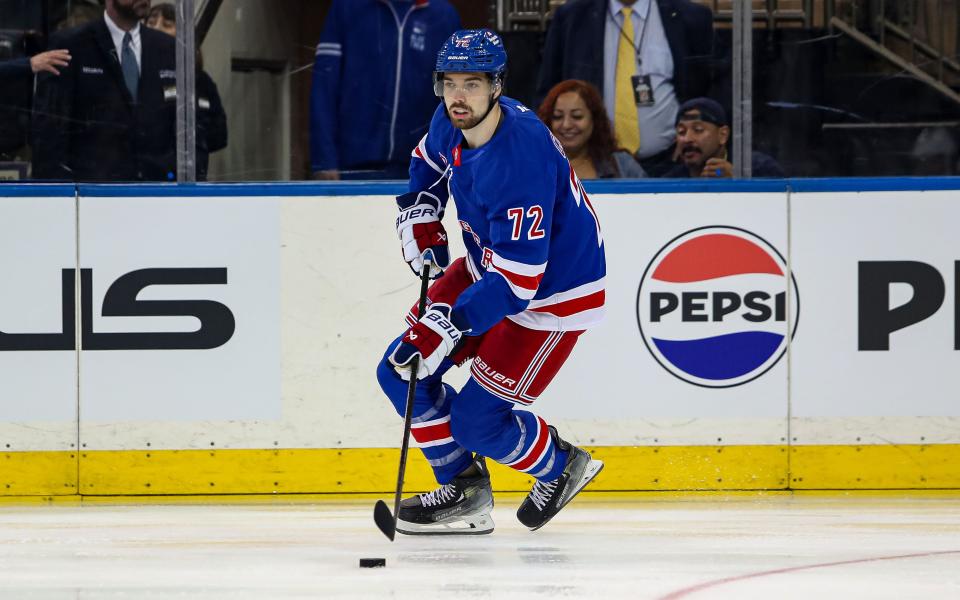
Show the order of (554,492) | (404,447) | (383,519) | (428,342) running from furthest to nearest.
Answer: (554,492) < (404,447) < (383,519) < (428,342)

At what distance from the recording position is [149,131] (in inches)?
179

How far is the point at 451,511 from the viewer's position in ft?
12.1

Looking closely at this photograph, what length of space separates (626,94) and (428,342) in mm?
1677

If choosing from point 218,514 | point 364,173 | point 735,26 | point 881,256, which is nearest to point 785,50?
point 735,26

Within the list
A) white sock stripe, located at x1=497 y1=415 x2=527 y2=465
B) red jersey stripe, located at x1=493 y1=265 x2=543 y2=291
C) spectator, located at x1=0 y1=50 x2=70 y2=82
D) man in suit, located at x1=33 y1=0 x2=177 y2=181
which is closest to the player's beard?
red jersey stripe, located at x1=493 y1=265 x2=543 y2=291

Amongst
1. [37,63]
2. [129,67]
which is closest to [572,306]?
[129,67]

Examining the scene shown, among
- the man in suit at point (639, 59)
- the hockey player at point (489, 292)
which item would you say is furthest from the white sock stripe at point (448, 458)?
the man in suit at point (639, 59)

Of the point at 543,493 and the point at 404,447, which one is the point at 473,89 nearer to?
the point at 404,447

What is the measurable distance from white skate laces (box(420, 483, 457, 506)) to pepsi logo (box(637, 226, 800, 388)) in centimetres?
103

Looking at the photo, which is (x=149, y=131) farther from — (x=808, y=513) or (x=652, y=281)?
(x=808, y=513)

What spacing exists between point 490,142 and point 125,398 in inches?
68.4

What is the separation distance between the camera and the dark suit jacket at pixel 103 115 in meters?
4.51

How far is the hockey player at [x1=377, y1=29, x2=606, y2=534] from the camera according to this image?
3252 mm

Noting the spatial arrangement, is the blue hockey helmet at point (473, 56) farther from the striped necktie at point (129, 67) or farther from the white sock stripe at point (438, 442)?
the striped necktie at point (129, 67)
